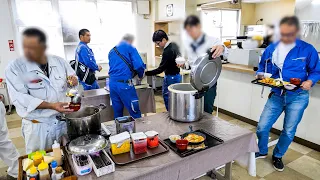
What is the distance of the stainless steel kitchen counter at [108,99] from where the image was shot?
256cm

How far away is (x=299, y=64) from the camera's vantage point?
5.32ft

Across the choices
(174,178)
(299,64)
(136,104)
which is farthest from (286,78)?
(136,104)

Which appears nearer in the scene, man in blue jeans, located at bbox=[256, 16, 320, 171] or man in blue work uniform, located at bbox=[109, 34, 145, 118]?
man in blue jeans, located at bbox=[256, 16, 320, 171]

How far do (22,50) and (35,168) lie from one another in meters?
0.64

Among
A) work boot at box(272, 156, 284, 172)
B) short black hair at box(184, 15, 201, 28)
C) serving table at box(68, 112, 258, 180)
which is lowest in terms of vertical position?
work boot at box(272, 156, 284, 172)

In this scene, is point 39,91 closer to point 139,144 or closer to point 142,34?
point 139,144

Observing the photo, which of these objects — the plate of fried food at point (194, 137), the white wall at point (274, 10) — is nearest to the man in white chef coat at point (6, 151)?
the plate of fried food at point (194, 137)

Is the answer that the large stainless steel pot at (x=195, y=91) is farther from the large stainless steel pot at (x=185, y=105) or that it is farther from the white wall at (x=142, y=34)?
the white wall at (x=142, y=34)

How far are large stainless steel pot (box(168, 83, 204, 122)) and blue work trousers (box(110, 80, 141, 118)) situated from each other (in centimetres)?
92

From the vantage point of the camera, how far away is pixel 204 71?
1.19m

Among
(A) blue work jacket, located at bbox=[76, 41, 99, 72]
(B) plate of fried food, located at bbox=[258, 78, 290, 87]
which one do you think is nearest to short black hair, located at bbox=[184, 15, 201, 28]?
(B) plate of fried food, located at bbox=[258, 78, 290, 87]

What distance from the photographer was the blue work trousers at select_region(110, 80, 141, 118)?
233 centimetres

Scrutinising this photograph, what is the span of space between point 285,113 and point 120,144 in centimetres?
167

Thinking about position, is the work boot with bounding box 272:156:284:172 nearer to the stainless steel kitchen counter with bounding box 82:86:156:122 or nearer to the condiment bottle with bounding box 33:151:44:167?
the stainless steel kitchen counter with bounding box 82:86:156:122
